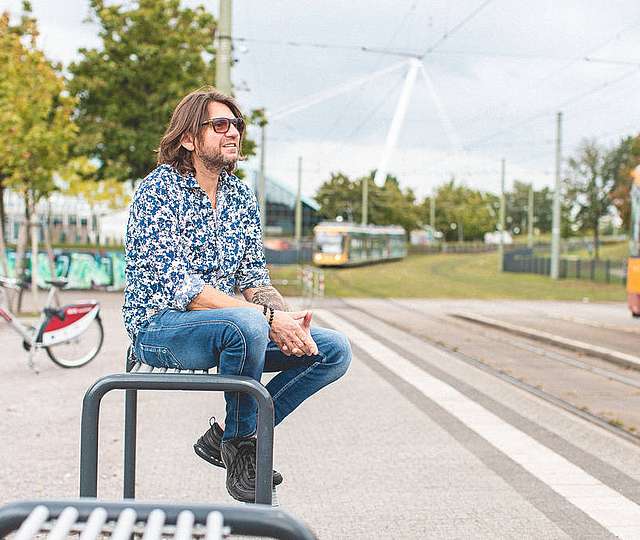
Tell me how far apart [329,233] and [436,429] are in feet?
168

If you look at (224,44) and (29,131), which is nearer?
(224,44)

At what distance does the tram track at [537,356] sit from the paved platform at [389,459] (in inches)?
7.6

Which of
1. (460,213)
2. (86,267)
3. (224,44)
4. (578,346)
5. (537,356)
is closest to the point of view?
(537,356)

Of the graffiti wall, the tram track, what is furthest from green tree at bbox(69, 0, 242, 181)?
the tram track

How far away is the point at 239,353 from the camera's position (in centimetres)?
291

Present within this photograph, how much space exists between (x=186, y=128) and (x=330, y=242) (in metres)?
54.9

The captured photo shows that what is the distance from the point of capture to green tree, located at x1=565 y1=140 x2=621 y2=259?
5188cm

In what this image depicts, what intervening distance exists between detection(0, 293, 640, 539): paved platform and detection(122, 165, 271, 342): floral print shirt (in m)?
1.62

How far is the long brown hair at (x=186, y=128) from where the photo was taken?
3305 mm

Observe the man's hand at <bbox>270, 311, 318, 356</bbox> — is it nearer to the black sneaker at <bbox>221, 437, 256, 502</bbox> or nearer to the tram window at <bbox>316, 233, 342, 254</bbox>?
the black sneaker at <bbox>221, 437, 256, 502</bbox>

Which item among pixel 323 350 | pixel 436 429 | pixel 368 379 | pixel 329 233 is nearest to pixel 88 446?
pixel 323 350

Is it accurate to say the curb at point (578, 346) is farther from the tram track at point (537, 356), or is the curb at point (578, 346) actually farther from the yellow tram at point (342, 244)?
the yellow tram at point (342, 244)

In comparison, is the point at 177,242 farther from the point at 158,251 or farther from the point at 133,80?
the point at 133,80

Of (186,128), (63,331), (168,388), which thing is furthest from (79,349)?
(168,388)
